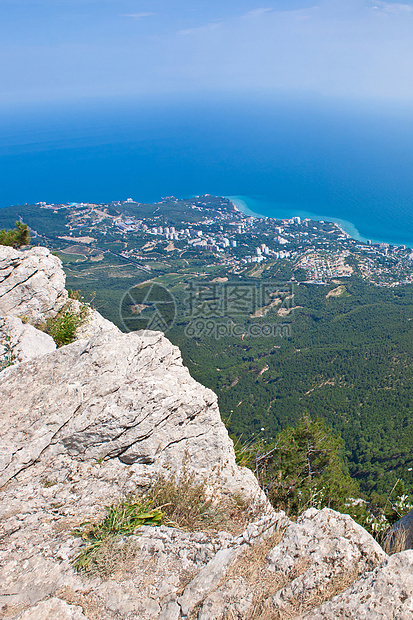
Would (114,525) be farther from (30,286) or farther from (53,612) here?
(30,286)

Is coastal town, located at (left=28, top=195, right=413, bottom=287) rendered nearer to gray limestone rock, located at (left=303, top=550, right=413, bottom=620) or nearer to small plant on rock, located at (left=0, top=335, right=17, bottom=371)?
small plant on rock, located at (left=0, top=335, right=17, bottom=371)

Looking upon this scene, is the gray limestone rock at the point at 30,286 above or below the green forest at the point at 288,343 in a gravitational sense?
above

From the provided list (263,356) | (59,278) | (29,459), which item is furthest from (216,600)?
(263,356)

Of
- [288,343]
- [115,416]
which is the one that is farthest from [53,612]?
[288,343]

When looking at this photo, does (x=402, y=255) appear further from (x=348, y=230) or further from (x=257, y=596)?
(x=257, y=596)

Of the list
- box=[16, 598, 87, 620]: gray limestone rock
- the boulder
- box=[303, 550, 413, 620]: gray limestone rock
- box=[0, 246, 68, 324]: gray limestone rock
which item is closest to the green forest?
the boulder

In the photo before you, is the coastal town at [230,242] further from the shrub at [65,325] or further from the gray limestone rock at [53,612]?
the gray limestone rock at [53,612]

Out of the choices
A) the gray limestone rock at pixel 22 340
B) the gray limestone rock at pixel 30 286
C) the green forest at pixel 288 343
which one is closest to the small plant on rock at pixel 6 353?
the gray limestone rock at pixel 22 340
